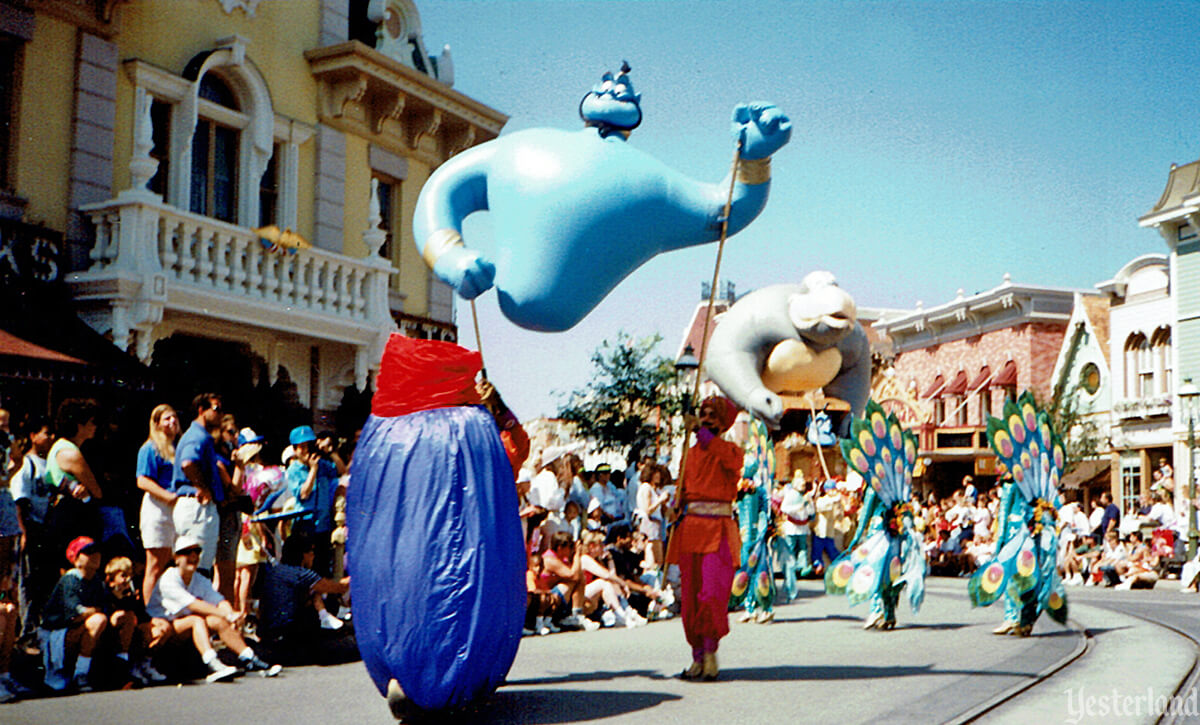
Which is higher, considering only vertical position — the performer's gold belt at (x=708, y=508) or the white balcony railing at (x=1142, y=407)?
the white balcony railing at (x=1142, y=407)

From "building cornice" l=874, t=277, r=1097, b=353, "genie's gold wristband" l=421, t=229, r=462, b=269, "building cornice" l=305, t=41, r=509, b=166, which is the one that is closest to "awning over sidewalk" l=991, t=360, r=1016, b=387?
"building cornice" l=874, t=277, r=1097, b=353

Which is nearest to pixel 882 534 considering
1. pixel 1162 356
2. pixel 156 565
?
pixel 156 565

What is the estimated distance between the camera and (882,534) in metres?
9.95

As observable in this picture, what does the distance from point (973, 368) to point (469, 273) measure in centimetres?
3235

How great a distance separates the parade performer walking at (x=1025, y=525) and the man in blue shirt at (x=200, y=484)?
18.5 feet

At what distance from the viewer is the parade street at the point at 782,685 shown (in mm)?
5918

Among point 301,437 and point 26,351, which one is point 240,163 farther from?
point 301,437

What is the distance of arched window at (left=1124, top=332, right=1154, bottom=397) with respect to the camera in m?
29.4

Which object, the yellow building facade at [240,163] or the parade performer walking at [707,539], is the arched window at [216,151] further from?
the parade performer walking at [707,539]

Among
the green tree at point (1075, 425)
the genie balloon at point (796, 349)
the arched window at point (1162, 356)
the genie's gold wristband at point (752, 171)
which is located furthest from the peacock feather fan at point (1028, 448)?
the arched window at point (1162, 356)

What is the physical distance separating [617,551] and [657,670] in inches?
165

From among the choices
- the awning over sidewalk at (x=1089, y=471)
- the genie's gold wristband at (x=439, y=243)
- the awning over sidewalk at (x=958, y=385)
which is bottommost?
the awning over sidewalk at (x=1089, y=471)

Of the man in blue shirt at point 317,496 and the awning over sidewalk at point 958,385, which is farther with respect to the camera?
the awning over sidewalk at point 958,385

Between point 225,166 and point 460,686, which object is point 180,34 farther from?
point 460,686
